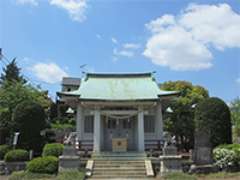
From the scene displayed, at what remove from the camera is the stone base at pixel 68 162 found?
16.1m

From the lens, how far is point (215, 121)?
19.5m

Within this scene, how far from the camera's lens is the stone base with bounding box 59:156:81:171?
52.7 ft

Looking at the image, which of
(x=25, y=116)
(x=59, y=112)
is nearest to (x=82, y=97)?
(x=25, y=116)

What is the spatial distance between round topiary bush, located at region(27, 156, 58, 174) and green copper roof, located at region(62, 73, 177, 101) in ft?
19.1

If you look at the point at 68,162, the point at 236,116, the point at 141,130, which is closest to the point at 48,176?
the point at 68,162

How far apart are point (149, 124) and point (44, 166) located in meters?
8.82

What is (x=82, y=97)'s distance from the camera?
70.7 ft

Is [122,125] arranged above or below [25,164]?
above

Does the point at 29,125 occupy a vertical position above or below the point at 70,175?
above

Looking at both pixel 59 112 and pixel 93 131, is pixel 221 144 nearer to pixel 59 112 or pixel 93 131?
pixel 93 131

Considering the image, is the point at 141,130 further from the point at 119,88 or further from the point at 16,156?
the point at 16,156

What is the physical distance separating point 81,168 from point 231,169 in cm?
768

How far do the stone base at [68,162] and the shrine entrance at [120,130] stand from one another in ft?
19.5

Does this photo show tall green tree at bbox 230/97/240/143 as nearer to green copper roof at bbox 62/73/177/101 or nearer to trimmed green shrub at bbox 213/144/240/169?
green copper roof at bbox 62/73/177/101
